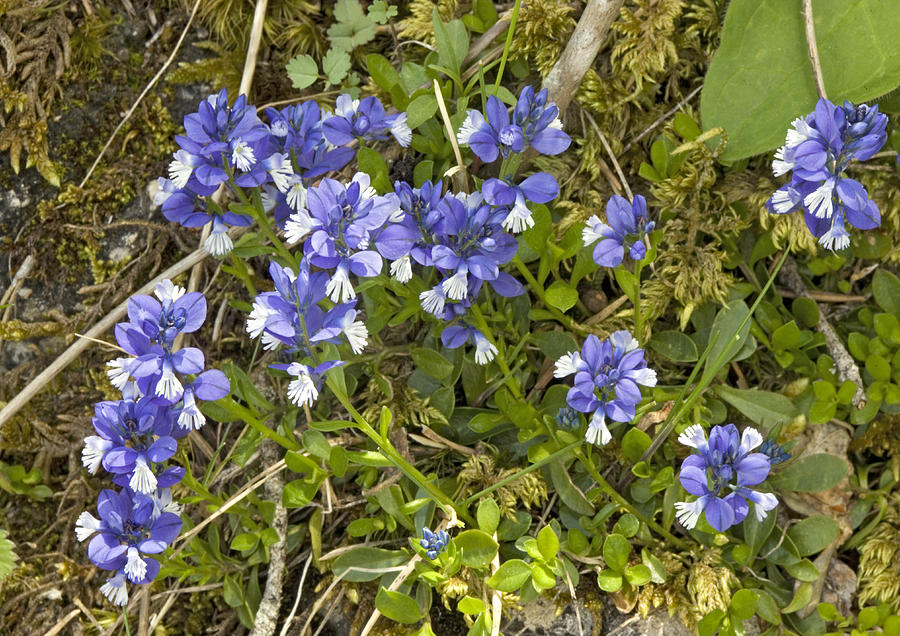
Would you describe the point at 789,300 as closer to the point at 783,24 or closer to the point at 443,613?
the point at 783,24

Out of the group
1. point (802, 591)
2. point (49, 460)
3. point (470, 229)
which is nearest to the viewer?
point (470, 229)

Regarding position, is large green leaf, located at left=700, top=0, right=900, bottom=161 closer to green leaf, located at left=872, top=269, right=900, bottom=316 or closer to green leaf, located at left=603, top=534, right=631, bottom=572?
green leaf, located at left=872, top=269, right=900, bottom=316

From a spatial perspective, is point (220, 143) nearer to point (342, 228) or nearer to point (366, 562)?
point (342, 228)

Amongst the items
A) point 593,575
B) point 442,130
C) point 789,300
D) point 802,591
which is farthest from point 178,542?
point 789,300

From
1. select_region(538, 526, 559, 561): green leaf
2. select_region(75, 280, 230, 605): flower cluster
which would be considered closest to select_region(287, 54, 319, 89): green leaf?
select_region(75, 280, 230, 605): flower cluster

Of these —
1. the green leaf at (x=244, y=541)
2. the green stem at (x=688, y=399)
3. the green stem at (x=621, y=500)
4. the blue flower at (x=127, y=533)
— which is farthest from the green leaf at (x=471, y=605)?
the blue flower at (x=127, y=533)

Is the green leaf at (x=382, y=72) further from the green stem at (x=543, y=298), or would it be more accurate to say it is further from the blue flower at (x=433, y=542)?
the blue flower at (x=433, y=542)
